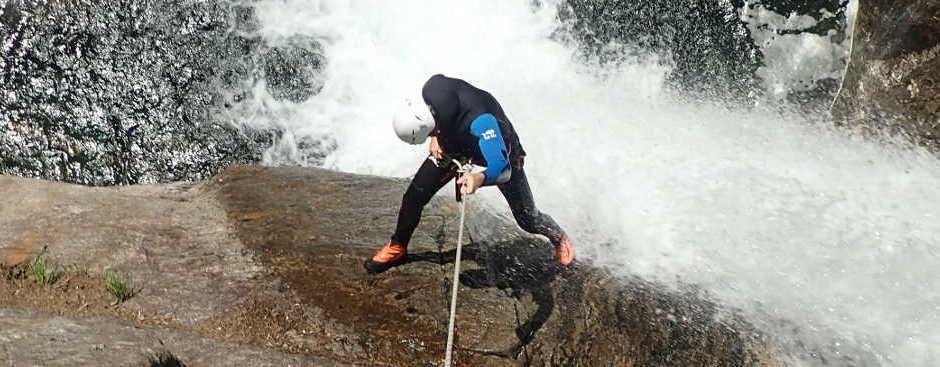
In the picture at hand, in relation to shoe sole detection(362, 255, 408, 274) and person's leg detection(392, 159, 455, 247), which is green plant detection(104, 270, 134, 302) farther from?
person's leg detection(392, 159, 455, 247)

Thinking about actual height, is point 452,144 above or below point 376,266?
above

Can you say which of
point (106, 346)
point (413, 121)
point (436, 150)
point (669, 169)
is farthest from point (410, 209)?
point (669, 169)

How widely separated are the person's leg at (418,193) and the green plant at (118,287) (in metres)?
1.89

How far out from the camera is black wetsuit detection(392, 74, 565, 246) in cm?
500

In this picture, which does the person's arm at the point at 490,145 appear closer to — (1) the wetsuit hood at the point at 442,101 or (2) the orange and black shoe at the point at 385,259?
(1) the wetsuit hood at the point at 442,101

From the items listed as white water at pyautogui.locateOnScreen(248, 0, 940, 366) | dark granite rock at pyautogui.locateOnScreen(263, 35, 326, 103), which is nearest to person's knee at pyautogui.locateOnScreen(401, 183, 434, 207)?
white water at pyautogui.locateOnScreen(248, 0, 940, 366)

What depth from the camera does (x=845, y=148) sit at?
32.4 ft

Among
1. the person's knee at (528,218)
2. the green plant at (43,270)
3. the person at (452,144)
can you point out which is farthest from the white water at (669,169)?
the green plant at (43,270)

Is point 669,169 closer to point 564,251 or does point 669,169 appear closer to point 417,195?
point 564,251

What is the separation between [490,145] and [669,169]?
15.0 feet

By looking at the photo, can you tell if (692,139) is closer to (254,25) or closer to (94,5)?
(254,25)

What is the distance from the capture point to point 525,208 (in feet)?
19.4

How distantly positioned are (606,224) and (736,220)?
4.75 ft

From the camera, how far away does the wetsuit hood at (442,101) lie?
5.00 m
